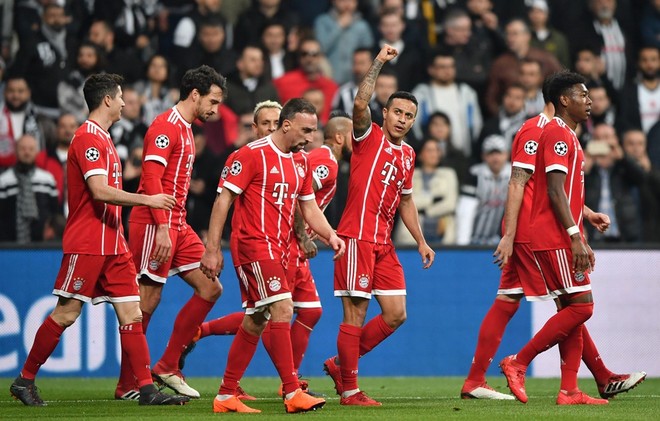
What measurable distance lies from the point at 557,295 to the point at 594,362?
909 mm

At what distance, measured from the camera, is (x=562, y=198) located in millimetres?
9102

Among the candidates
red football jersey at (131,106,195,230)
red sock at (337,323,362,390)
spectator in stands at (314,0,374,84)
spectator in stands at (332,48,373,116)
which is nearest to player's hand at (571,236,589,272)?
red sock at (337,323,362,390)

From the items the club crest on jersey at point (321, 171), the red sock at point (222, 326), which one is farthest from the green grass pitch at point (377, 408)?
Answer: the club crest on jersey at point (321, 171)

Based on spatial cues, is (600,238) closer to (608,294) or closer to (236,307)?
(608,294)

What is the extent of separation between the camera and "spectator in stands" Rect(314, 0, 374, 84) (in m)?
16.6

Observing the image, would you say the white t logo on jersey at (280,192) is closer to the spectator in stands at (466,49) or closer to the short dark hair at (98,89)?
the short dark hair at (98,89)

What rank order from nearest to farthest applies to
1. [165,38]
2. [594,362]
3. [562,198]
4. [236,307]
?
[562,198] → [594,362] → [236,307] → [165,38]

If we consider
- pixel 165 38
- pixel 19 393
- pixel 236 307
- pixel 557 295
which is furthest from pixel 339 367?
pixel 165 38

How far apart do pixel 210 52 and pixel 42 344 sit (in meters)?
7.30

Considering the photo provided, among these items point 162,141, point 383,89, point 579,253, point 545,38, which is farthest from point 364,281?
point 545,38

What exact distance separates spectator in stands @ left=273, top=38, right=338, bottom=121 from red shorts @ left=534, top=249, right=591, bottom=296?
6.75 meters

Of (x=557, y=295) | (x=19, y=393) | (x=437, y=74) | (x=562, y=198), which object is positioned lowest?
(x=19, y=393)

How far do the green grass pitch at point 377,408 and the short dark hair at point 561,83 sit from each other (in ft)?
7.92

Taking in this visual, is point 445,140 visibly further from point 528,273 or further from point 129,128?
point 528,273
